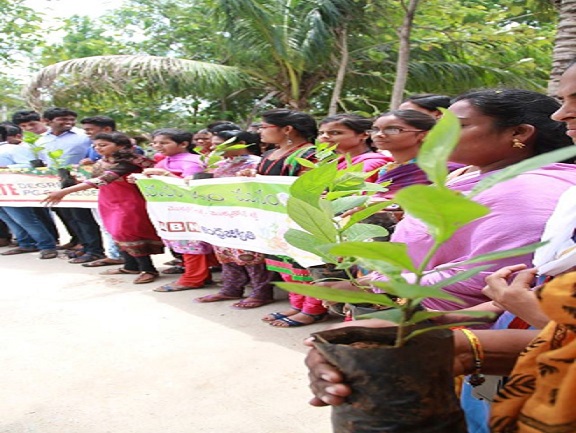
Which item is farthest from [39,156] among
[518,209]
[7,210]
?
[518,209]

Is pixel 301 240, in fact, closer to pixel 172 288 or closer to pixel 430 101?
pixel 430 101

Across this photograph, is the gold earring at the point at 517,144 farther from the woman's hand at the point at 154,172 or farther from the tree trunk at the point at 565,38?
the woman's hand at the point at 154,172

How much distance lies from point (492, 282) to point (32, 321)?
3485mm

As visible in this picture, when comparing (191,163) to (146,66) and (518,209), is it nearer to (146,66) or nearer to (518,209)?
(518,209)

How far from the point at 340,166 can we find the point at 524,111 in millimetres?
1232

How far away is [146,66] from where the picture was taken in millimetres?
10766

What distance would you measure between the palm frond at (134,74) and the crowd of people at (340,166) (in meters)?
3.96

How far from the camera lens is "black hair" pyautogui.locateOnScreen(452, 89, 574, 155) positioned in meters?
1.59

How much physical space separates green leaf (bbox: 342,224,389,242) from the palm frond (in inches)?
404

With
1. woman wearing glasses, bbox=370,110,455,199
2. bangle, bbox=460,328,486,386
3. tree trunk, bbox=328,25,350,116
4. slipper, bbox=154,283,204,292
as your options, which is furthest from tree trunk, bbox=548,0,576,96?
tree trunk, bbox=328,25,350,116

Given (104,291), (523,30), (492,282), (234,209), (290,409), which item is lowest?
(104,291)

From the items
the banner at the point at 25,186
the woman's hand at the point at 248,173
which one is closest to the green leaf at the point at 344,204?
the woman's hand at the point at 248,173

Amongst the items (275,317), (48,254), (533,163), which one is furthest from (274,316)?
(48,254)

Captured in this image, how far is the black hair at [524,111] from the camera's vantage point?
5.22ft
